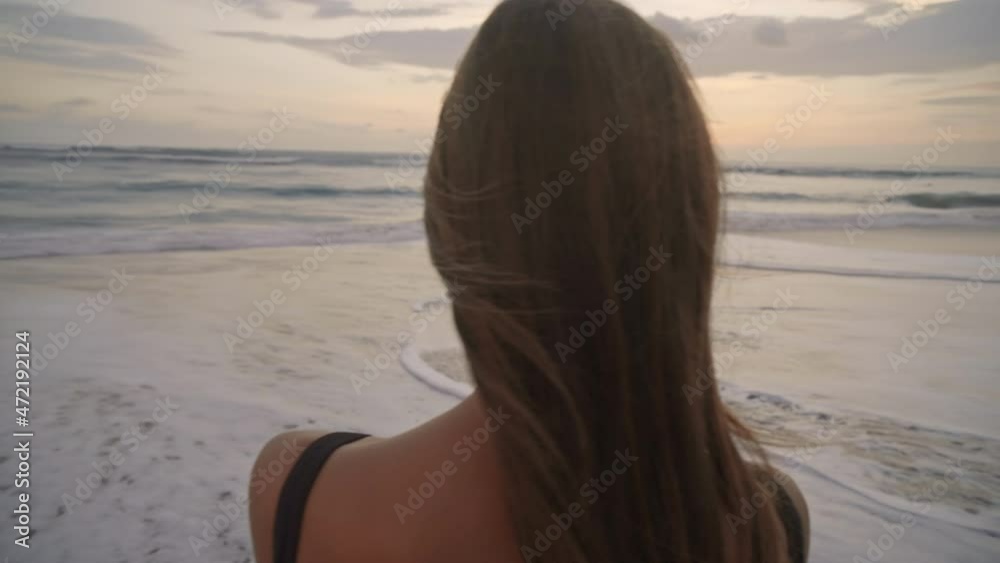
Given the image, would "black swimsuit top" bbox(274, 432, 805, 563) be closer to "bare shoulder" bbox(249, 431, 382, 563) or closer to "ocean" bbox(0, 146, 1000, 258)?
"bare shoulder" bbox(249, 431, 382, 563)

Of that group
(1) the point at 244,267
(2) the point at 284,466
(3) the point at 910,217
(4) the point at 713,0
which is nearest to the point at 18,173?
(1) the point at 244,267

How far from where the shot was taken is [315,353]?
2.86 metres

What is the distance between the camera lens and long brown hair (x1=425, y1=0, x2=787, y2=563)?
2.10 feet

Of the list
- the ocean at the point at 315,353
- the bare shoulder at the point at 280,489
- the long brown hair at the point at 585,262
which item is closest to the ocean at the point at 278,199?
the ocean at the point at 315,353

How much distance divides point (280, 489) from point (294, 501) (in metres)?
0.02

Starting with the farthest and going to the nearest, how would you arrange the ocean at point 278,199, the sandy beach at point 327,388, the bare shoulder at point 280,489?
the ocean at point 278,199, the sandy beach at point 327,388, the bare shoulder at point 280,489

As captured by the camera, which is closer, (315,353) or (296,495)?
(296,495)

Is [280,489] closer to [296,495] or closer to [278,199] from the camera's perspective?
[296,495]

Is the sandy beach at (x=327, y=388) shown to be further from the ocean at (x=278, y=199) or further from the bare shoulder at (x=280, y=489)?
the bare shoulder at (x=280, y=489)

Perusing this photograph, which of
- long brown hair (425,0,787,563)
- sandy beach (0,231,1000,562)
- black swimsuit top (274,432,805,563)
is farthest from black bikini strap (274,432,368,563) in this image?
sandy beach (0,231,1000,562)

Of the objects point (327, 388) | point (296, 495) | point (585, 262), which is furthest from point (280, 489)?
point (327, 388)

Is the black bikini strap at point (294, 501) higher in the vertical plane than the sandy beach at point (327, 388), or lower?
higher

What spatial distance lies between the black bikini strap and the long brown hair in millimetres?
169

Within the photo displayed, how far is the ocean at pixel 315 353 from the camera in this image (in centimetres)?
198
